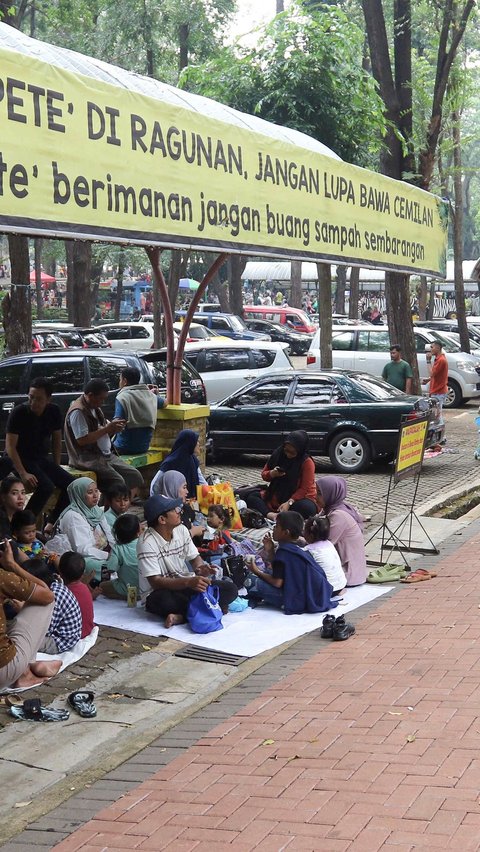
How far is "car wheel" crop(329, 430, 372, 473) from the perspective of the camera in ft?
50.4

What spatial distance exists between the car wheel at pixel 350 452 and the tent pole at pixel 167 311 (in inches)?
142

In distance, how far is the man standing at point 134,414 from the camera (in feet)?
37.7

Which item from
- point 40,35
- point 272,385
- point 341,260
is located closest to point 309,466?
point 341,260

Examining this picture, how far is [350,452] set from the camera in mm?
15469

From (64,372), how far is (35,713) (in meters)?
8.99

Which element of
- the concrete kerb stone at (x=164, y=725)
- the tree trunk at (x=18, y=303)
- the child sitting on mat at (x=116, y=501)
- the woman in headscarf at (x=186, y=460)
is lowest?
the concrete kerb stone at (x=164, y=725)

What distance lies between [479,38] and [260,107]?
36.8m

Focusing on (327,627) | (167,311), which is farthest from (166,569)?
(167,311)

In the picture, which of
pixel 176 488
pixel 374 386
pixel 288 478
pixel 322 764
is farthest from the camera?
pixel 374 386

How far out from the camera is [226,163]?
8.16 metres

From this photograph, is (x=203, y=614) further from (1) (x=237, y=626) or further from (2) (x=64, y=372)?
(2) (x=64, y=372)

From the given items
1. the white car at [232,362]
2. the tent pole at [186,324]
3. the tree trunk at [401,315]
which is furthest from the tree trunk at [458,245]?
the tent pole at [186,324]

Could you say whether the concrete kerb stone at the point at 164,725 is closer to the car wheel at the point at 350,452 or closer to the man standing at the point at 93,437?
the man standing at the point at 93,437

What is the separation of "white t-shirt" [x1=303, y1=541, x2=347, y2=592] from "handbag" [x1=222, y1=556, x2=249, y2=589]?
1.78 ft
